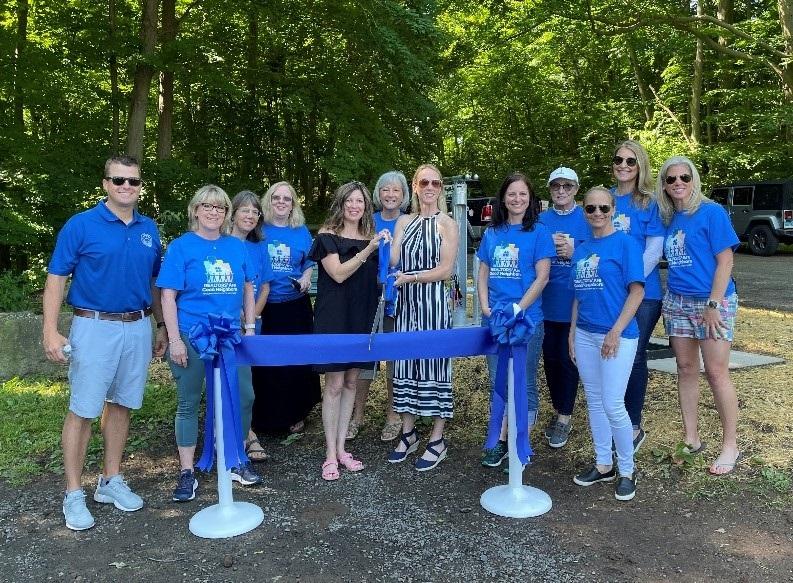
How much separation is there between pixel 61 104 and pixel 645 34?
40.0 ft

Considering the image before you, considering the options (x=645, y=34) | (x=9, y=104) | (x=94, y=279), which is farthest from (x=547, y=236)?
(x=645, y=34)

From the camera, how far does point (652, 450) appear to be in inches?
168

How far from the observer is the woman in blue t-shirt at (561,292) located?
4195mm

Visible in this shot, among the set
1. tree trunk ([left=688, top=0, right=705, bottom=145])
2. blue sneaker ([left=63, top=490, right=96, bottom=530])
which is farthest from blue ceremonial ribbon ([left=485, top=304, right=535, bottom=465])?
tree trunk ([left=688, top=0, right=705, bottom=145])

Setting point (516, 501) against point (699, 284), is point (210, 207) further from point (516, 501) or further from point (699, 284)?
point (699, 284)

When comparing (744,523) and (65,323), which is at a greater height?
(65,323)

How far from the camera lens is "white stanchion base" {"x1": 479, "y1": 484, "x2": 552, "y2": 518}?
136 inches

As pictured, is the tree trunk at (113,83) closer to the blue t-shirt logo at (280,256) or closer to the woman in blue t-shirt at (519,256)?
the blue t-shirt logo at (280,256)

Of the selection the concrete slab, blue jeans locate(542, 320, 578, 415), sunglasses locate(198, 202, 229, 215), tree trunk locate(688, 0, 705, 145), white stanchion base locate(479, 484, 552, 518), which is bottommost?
white stanchion base locate(479, 484, 552, 518)

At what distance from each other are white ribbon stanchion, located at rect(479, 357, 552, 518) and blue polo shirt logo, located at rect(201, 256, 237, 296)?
5.34 feet

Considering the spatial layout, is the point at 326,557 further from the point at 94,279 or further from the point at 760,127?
the point at 760,127

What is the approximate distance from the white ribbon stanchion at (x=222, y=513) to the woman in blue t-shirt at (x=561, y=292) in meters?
2.08

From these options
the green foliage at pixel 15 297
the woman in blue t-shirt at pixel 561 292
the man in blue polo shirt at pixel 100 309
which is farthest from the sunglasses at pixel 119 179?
the green foliage at pixel 15 297

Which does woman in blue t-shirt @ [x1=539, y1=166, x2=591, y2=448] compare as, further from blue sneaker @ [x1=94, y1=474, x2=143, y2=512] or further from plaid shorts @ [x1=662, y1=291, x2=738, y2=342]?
blue sneaker @ [x1=94, y1=474, x2=143, y2=512]
